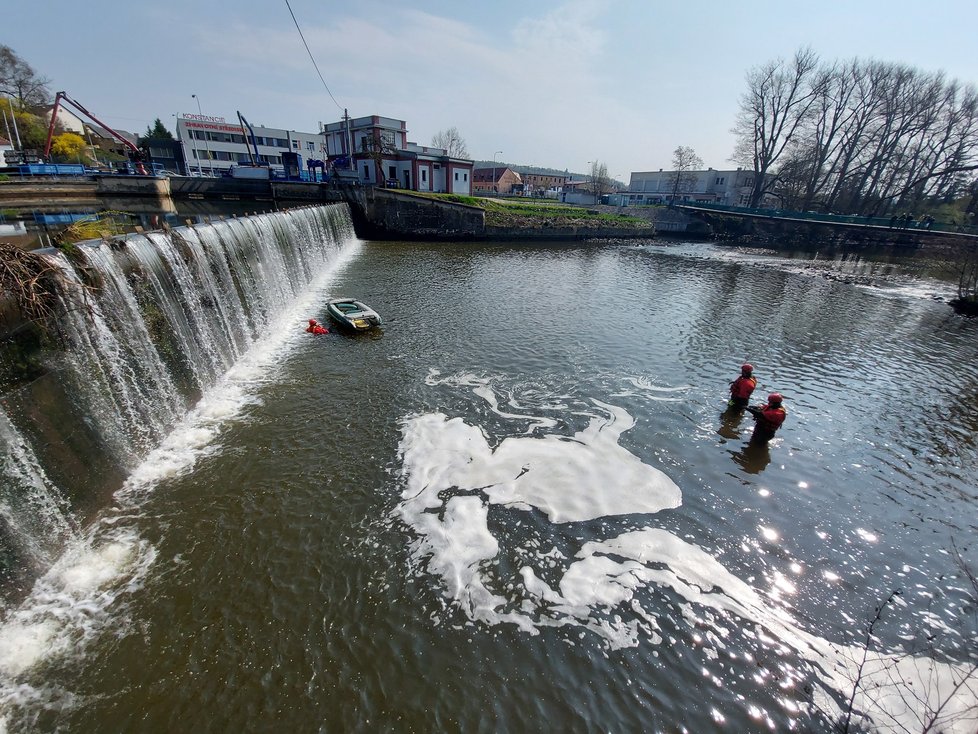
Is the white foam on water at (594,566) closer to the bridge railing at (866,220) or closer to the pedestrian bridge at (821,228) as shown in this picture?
the pedestrian bridge at (821,228)

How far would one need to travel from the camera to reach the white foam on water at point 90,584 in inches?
210

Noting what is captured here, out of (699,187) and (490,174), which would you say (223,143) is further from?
(699,187)

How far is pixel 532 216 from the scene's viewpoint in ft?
172

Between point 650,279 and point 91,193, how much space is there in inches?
1871

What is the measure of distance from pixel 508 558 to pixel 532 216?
50332 millimetres

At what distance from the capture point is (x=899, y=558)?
7.96 m

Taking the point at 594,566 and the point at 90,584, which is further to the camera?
the point at 594,566

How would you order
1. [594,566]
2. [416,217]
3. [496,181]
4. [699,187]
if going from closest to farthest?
[594,566]
[416,217]
[699,187]
[496,181]

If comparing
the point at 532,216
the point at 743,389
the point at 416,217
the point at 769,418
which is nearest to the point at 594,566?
the point at 769,418

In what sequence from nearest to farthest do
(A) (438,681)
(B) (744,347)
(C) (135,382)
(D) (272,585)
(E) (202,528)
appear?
(A) (438,681), (D) (272,585), (E) (202,528), (C) (135,382), (B) (744,347)

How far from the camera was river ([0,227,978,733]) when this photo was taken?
541 centimetres

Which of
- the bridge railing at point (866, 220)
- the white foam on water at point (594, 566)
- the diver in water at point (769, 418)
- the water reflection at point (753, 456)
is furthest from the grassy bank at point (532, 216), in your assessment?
the water reflection at point (753, 456)

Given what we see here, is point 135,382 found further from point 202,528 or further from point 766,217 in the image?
point 766,217

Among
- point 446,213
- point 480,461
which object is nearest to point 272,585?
point 480,461
